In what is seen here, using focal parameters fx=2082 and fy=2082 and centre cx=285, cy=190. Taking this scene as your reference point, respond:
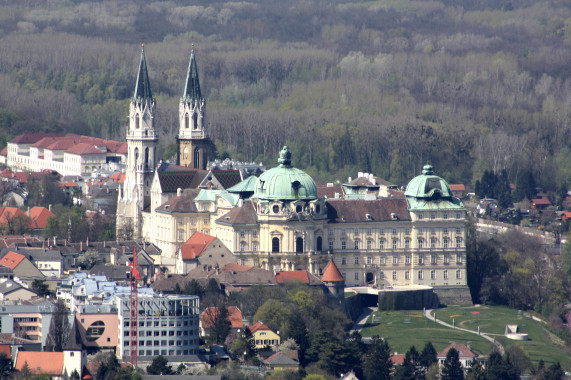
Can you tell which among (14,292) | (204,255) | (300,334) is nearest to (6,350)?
(14,292)

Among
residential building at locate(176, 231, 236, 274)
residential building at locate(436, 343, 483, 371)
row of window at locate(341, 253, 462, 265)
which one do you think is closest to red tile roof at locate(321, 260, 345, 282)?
row of window at locate(341, 253, 462, 265)

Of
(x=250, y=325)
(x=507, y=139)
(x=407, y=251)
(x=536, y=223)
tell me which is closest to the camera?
(x=250, y=325)

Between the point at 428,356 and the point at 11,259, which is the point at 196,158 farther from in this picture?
the point at 428,356

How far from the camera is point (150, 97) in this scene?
144875 millimetres

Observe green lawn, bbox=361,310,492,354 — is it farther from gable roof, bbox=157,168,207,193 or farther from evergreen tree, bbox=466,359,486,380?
gable roof, bbox=157,168,207,193

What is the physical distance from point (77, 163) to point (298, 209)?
2035 inches

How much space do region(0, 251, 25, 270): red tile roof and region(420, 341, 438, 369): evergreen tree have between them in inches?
1114

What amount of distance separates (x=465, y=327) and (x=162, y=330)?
2269cm

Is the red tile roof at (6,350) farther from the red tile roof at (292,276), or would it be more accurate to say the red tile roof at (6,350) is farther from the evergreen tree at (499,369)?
the evergreen tree at (499,369)

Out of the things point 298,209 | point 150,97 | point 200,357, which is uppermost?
point 150,97

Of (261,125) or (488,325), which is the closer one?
(488,325)

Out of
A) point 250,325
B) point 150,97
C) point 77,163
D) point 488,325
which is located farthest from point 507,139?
point 250,325

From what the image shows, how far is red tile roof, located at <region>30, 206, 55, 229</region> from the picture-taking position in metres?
146

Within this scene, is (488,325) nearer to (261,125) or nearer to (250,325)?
(250,325)
